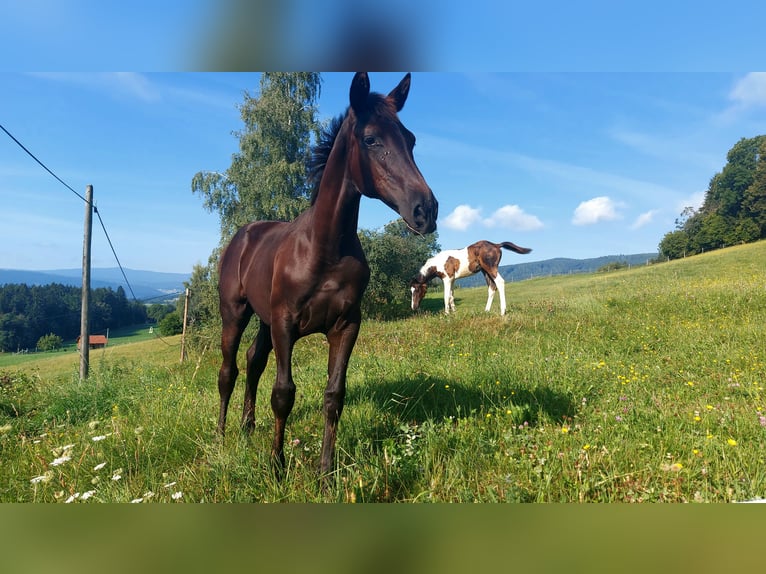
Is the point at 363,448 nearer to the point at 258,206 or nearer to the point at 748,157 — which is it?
the point at 258,206

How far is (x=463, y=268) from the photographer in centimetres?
1597

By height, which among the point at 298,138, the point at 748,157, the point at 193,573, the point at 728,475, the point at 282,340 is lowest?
the point at 728,475

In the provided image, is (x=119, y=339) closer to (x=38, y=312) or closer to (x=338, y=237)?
(x=38, y=312)

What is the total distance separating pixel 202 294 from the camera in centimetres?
1284

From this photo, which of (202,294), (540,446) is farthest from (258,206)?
(540,446)

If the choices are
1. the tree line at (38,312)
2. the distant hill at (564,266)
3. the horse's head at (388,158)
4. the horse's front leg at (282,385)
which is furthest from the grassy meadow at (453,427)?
the distant hill at (564,266)

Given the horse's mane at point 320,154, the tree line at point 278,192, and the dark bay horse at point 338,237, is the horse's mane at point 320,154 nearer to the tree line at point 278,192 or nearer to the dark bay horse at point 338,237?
the dark bay horse at point 338,237

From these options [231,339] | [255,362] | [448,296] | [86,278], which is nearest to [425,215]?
[255,362]

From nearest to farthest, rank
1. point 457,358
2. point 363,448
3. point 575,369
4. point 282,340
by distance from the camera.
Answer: point 282,340 < point 363,448 < point 575,369 < point 457,358

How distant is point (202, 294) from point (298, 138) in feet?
29.6

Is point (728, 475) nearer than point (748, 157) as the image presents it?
Yes

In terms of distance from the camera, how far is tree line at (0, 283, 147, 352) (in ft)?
59.0

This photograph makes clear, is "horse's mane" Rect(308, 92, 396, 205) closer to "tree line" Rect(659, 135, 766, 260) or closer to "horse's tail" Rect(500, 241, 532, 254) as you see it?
"horse's tail" Rect(500, 241, 532, 254)

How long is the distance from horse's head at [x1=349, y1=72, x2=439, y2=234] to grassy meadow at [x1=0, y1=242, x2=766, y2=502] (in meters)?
1.54
